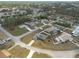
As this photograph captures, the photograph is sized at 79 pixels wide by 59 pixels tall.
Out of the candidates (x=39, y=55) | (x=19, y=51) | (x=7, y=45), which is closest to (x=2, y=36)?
(x=7, y=45)

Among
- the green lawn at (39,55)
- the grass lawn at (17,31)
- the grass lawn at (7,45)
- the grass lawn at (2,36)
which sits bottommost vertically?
the green lawn at (39,55)

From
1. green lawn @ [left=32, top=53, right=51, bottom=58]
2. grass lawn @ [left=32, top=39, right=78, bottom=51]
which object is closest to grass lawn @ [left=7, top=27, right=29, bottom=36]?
grass lawn @ [left=32, top=39, right=78, bottom=51]

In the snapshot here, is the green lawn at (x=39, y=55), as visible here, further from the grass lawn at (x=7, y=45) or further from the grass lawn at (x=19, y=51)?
the grass lawn at (x=7, y=45)

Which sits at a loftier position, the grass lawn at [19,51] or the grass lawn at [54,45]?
the grass lawn at [54,45]

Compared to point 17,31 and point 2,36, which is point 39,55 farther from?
point 2,36

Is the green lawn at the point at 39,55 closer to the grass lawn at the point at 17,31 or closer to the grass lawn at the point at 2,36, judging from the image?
the grass lawn at the point at 17,31

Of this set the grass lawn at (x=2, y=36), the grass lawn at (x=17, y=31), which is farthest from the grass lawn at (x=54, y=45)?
the grass lawn at (x=2, y=36)

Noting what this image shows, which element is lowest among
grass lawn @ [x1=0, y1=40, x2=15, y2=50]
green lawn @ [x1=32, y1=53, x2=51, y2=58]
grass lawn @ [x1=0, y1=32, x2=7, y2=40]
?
green lawn @ [x1=32, y1=53, x2=51, y2=58]

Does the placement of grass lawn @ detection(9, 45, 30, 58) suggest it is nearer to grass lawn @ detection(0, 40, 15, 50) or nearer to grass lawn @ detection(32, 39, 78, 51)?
grass lawn @ detection(0, 40, 15, 50)

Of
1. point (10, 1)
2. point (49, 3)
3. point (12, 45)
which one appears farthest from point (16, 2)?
point (12, 45)
